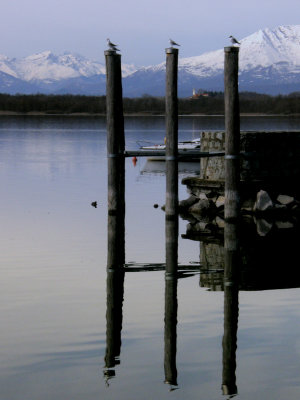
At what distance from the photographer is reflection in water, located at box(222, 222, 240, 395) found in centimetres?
937

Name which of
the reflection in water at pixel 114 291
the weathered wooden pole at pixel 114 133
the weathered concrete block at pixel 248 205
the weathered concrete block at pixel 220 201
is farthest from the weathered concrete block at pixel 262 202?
the weathered wooden pole at pixel 114 133

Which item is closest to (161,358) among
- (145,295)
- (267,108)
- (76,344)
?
(76,344)

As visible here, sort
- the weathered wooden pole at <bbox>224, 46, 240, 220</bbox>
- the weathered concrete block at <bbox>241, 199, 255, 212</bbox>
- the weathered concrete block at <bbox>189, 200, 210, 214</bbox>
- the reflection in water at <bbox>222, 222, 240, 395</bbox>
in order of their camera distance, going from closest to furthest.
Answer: the reflection in water at <bbox>222, 222, 240, 395</bbox>
the weathered wooden pole at <bbox>224, 46, 240, 220</bbox>
the weathered concrete block at <bbox>241, 199, 255, 212</bbox>
the weathered concrete block at <bbox>189, 200, 210, 214</bbox>

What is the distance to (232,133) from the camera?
18.4 metres

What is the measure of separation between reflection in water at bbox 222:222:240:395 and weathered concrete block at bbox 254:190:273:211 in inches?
105

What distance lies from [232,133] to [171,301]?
6369mm

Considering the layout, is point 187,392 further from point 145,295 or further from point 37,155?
point 37,155

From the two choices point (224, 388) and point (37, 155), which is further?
point (37, 155)

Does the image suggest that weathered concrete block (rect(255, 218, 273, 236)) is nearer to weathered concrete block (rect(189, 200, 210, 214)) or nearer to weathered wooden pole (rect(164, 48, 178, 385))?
weathered concrete block (rect(189, 200, 210, 214))

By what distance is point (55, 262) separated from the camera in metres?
16.1

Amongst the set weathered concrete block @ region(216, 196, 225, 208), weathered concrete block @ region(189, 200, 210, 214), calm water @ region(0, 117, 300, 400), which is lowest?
calm water @ region(0, 117, 300, 400)

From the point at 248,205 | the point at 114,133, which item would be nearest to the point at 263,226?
the point at 248,205

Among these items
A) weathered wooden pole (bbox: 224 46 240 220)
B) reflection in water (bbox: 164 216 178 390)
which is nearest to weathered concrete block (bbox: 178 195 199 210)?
reflection in water (bbox: 164 216 178 390)

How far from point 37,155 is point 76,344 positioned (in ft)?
147
